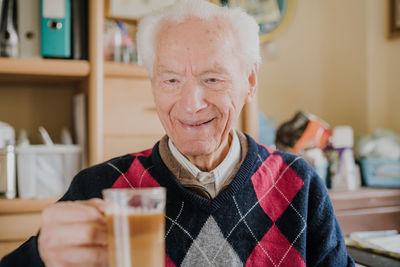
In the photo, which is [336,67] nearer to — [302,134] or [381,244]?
[302,134]

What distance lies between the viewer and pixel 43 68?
1808mm

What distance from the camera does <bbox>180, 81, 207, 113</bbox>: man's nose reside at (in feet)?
3.48

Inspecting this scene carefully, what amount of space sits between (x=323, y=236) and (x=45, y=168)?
1.23m

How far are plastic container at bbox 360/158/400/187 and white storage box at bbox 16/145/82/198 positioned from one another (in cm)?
147

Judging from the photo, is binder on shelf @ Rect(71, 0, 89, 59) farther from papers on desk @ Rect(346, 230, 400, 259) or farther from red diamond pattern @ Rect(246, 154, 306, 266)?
papers on desk @ Rect(346, 230, 400, 259)

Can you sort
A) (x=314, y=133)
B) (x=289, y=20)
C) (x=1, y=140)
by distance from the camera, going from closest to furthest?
1. (x=1, y=140)
2. (x=314, y=133)
3. (x=289, y=20)

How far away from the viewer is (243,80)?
116 cm

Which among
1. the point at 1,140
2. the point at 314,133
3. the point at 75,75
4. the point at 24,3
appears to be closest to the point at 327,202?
the point at 314,133

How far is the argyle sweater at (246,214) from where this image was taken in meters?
1.05

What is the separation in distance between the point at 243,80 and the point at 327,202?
0.42m

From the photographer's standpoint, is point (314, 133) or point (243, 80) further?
point (314, 133)

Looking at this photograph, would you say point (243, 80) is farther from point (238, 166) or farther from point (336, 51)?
point (336, 51)

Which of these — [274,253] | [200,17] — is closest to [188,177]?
[274,253]

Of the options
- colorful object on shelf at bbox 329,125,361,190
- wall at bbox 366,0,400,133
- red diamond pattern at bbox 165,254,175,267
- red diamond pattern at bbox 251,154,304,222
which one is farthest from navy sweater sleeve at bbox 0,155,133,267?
wall at bbox 366,0,400,133
